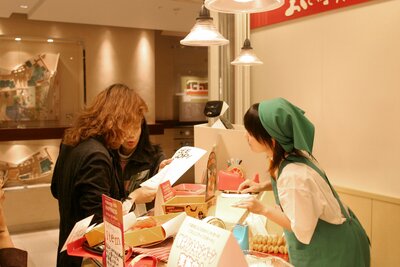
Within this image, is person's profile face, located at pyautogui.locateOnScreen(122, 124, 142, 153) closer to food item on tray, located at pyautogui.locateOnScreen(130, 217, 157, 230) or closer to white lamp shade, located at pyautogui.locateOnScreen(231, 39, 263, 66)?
food item on tray, located at pyautogui.locateOnScreen(130, 217, 157, 230)

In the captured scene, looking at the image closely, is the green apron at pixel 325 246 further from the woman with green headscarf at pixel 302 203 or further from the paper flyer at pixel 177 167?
the paper flyer at pixel 177 167

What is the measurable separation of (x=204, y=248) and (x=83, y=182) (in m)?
0.93

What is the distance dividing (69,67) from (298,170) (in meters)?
5.10

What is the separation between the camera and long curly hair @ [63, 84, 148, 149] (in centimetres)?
206

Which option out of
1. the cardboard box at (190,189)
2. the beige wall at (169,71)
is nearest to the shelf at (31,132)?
the beige wall at (169,71)

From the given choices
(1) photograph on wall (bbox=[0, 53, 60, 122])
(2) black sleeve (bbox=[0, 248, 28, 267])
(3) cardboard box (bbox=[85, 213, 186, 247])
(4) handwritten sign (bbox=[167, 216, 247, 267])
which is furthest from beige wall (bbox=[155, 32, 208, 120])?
(4) handwritten sign (bbox=[167, 216, 247, 267])

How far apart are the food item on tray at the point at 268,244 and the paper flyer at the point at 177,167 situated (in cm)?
44

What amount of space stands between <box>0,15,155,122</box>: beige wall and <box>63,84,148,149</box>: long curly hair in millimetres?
4155

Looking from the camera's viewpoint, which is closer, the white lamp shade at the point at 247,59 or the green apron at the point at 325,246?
the green apron at the point at 325,246

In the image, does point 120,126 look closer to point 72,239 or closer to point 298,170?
point 72,239

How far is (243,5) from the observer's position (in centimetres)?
173

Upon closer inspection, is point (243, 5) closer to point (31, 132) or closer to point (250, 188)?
point (250, 188)

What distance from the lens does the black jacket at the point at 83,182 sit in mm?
1844

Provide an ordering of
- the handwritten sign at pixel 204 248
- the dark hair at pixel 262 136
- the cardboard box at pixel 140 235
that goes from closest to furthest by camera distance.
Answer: the handwritten sign at pixel 204 248 → the cardboard box at pixel 140 235 → the dark hair at pixel 262 136
